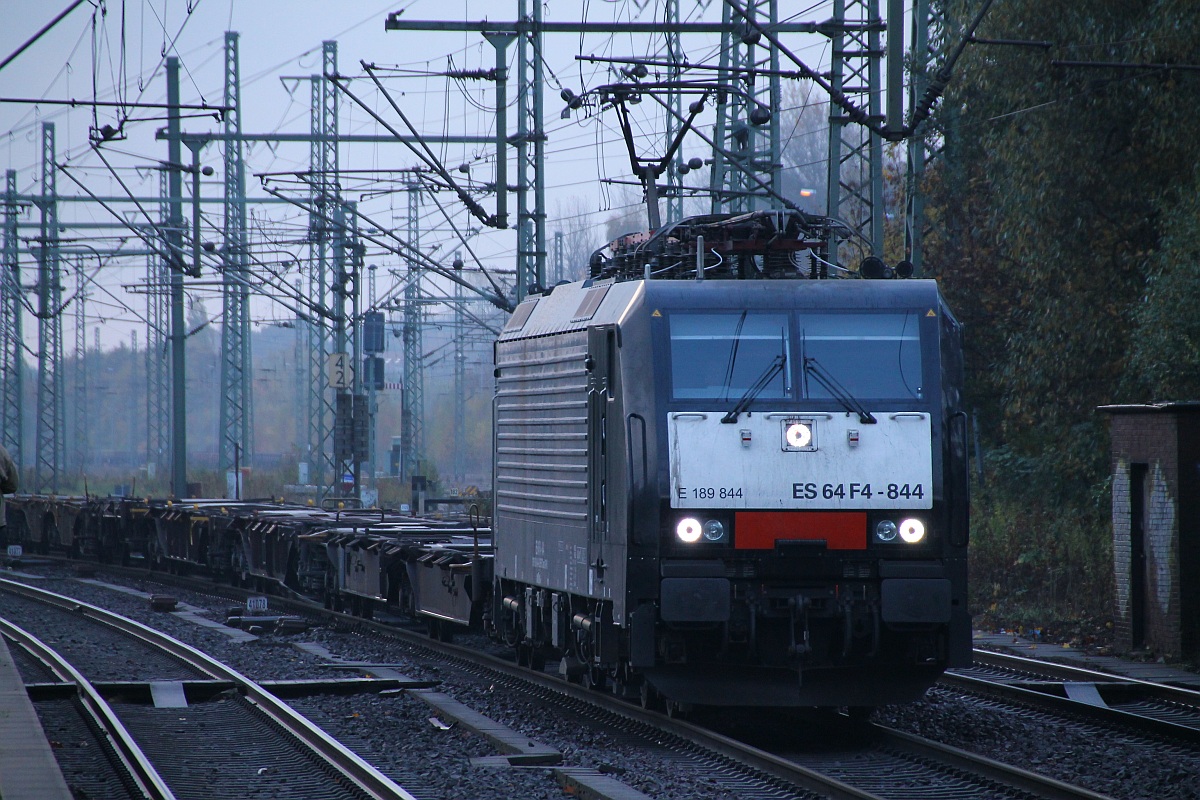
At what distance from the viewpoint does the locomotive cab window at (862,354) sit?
35.3 ft

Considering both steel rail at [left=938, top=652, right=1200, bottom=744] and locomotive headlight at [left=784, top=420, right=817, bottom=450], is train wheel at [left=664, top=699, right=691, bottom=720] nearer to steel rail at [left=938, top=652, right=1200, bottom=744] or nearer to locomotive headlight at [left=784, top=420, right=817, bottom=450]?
locomotive headlight at [left=784, top=420, right=817, bottom=450]

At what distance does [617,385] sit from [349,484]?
2888cm

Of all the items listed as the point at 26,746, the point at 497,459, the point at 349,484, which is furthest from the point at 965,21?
the point at 349,484

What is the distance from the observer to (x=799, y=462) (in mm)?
10570

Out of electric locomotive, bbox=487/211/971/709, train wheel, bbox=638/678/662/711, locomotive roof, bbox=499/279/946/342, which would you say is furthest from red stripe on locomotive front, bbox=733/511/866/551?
train wheel, bbox=638/678/662/711

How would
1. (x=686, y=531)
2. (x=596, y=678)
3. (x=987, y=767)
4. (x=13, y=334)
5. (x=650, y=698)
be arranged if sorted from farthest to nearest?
(x=13, y=334) < (x=596, y=678) < (x=650, y=698) < (x=686, y=531) < (x=987, y=767)

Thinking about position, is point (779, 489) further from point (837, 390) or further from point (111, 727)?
point (111, 727)

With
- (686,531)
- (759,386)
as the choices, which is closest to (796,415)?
(759,386)

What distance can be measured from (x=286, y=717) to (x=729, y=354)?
440cm

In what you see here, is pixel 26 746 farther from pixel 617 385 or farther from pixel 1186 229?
pixel 1186 229

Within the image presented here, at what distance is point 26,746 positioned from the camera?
9.90m

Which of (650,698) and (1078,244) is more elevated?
(1078,244)

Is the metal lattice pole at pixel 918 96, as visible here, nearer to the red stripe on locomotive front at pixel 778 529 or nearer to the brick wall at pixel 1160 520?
the brick wall at pixel 1160 520

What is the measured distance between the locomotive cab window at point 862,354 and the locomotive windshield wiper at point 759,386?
13 cm
